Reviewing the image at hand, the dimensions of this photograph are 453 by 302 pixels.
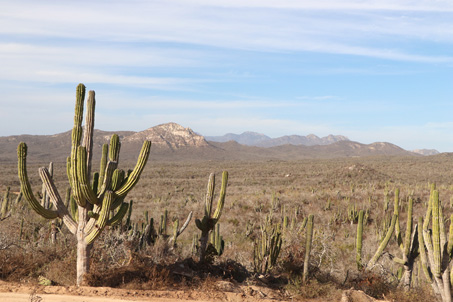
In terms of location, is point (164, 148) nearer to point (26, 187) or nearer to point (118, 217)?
point (118, 217)

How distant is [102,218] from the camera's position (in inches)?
287

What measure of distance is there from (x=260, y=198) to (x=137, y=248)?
14.5 metres

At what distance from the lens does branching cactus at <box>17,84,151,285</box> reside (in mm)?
7168

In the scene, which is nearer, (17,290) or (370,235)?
(17,290)

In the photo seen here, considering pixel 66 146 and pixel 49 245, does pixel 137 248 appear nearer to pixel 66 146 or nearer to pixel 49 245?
pixel 49 245

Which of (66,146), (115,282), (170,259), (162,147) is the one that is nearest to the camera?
(115,282)

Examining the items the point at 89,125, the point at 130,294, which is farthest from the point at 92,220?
the point at 89,125

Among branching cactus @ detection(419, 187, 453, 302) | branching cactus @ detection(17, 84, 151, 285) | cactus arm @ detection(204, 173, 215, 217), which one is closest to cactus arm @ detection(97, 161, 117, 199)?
branching cactus @ detection(17, 84, 151, 285)

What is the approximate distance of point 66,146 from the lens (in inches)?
4215

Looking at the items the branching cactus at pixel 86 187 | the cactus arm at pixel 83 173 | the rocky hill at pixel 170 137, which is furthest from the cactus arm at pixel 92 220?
the rocky hill at pixel 170 137

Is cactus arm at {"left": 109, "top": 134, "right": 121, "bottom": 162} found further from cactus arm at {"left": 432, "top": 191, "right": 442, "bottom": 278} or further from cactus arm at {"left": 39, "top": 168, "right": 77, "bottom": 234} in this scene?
cactus arm at {"left": 432, "top": 191, "right": 442, "bottom": 278}

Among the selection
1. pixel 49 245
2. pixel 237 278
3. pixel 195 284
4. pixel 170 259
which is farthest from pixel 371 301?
pixel 49 245

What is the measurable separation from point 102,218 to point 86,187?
69 cm

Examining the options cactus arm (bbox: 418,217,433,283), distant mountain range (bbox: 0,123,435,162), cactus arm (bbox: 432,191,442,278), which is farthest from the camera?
distant mountain range (bbox: 0,123,435,162)
